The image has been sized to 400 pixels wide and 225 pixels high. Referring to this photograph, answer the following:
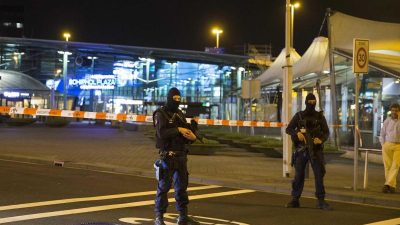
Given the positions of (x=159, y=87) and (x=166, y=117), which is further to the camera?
(x=159, y=87)

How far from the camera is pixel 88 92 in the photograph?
53.8 metres

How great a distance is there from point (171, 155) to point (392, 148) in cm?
597

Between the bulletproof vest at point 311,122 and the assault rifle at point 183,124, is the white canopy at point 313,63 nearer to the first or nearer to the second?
the bulletproof vest at point 311,122

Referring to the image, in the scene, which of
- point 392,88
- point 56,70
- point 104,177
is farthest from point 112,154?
point 56,70

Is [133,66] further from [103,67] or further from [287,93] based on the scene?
[287,93]

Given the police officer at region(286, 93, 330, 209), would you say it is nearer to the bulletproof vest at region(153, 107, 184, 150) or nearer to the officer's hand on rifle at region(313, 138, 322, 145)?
the officer's hand on rifle at region(313, 138, 322, 145)

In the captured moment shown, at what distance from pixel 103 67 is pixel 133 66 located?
3038 mm

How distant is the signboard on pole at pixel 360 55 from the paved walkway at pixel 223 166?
2576 millimetres

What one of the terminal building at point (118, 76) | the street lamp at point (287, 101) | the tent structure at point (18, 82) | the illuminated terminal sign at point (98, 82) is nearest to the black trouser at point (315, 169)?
the street lamp at point (287, 101)

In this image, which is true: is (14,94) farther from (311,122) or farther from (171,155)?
(171,155)

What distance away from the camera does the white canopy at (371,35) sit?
22.0m

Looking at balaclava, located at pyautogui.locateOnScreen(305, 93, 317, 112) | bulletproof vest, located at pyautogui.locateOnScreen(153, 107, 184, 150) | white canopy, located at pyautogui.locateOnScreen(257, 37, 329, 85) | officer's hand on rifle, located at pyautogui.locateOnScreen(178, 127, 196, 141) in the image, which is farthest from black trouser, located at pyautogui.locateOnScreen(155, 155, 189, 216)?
white canopy, located at pyautogui.locateOnScreen(257, 37, 329, 85)

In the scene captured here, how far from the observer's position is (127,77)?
5278 centimetres

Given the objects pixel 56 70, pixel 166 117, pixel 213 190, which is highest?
pixel 56 70
